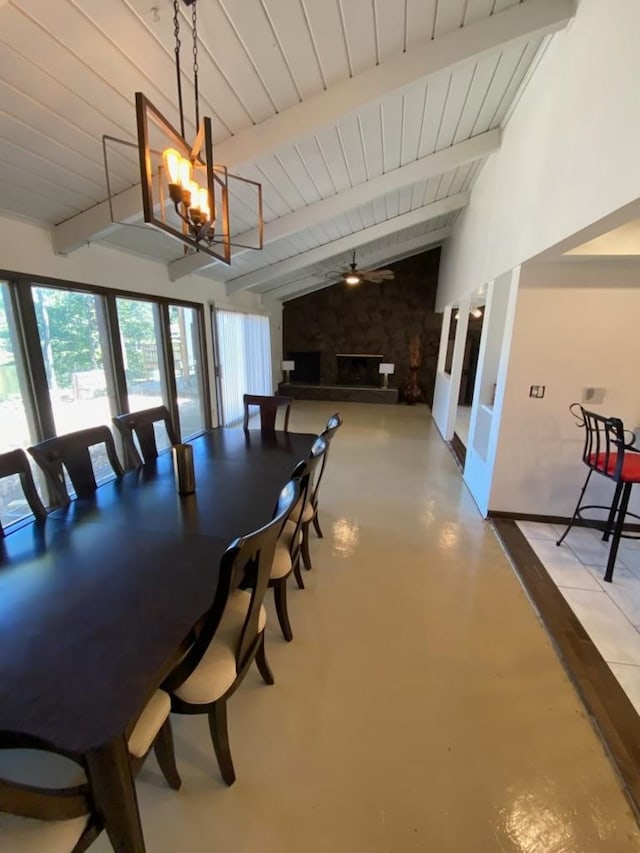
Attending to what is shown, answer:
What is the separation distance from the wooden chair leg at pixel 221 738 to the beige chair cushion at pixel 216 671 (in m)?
0.05

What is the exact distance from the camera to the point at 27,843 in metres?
0.80

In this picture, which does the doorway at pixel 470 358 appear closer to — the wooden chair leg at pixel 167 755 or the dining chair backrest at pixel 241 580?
the dining chair backrest at pixel 241 580

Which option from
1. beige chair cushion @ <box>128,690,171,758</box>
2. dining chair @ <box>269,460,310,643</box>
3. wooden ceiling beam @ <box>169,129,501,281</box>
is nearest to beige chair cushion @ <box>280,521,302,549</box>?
dining chair @ <box>269,460,310,643</box>

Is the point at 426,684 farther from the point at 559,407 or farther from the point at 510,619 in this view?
the point at 559,407

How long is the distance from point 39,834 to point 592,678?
215cm

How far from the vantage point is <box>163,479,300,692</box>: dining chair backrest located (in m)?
1.04

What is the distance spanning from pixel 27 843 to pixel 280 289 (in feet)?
26.0

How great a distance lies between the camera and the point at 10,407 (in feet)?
8.96

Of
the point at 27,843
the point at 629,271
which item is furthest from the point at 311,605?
the point at 629,271

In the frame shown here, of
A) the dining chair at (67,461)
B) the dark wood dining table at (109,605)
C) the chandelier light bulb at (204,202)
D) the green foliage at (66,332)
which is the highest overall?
the chandelier light bulb at (204,202)

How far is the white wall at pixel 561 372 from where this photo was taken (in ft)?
9.00

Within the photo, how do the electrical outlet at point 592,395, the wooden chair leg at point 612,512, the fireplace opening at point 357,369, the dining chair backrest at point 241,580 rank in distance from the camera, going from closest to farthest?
the dining chair backrest at point 241,580
the wooden chair leg at point 612,512
the electrical outlet at point 592,395
the fireplace opening at point 357,369

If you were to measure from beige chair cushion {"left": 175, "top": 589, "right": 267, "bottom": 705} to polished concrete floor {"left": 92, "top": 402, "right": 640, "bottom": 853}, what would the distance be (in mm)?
448

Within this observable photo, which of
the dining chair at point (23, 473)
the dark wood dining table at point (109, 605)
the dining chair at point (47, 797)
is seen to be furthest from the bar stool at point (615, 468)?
the dining chair at point (23, 473)
